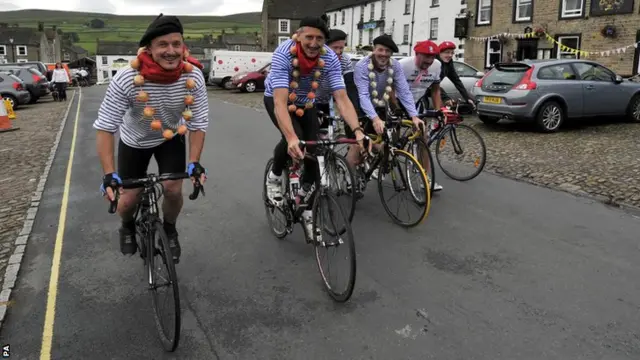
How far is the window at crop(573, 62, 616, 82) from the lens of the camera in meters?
11.6

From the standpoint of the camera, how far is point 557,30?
24203 mm

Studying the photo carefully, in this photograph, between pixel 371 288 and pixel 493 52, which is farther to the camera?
pixel 493 52

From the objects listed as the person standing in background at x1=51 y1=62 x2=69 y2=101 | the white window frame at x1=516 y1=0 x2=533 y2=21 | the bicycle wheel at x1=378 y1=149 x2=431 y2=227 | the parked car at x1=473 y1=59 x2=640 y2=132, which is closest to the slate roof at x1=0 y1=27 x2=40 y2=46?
the person standing in background at x1=51 y1=62 x2=69 y2=101

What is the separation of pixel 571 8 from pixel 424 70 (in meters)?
21.4

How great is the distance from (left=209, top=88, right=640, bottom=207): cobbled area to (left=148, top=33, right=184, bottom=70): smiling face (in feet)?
17.4

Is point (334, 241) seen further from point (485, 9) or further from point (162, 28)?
point (485, 9)

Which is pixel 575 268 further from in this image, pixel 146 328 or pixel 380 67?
pixel 146 328

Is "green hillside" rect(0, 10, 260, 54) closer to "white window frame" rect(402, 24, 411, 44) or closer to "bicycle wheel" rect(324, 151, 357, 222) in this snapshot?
"white window frame" rect(402, 24, 411, 44)

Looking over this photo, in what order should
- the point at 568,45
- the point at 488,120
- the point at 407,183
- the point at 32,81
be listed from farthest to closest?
the point at 568,45
the point at 32,81
the point at 488,120
the point at 407,183

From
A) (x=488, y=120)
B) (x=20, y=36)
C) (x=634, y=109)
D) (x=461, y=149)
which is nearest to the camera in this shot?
(x=461, y=149)

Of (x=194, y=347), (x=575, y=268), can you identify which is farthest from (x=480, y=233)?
(x=194, y=347)

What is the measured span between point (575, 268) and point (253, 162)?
5552 mm

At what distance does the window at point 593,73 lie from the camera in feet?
38.1

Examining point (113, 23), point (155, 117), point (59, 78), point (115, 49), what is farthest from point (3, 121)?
point (113, 23)
